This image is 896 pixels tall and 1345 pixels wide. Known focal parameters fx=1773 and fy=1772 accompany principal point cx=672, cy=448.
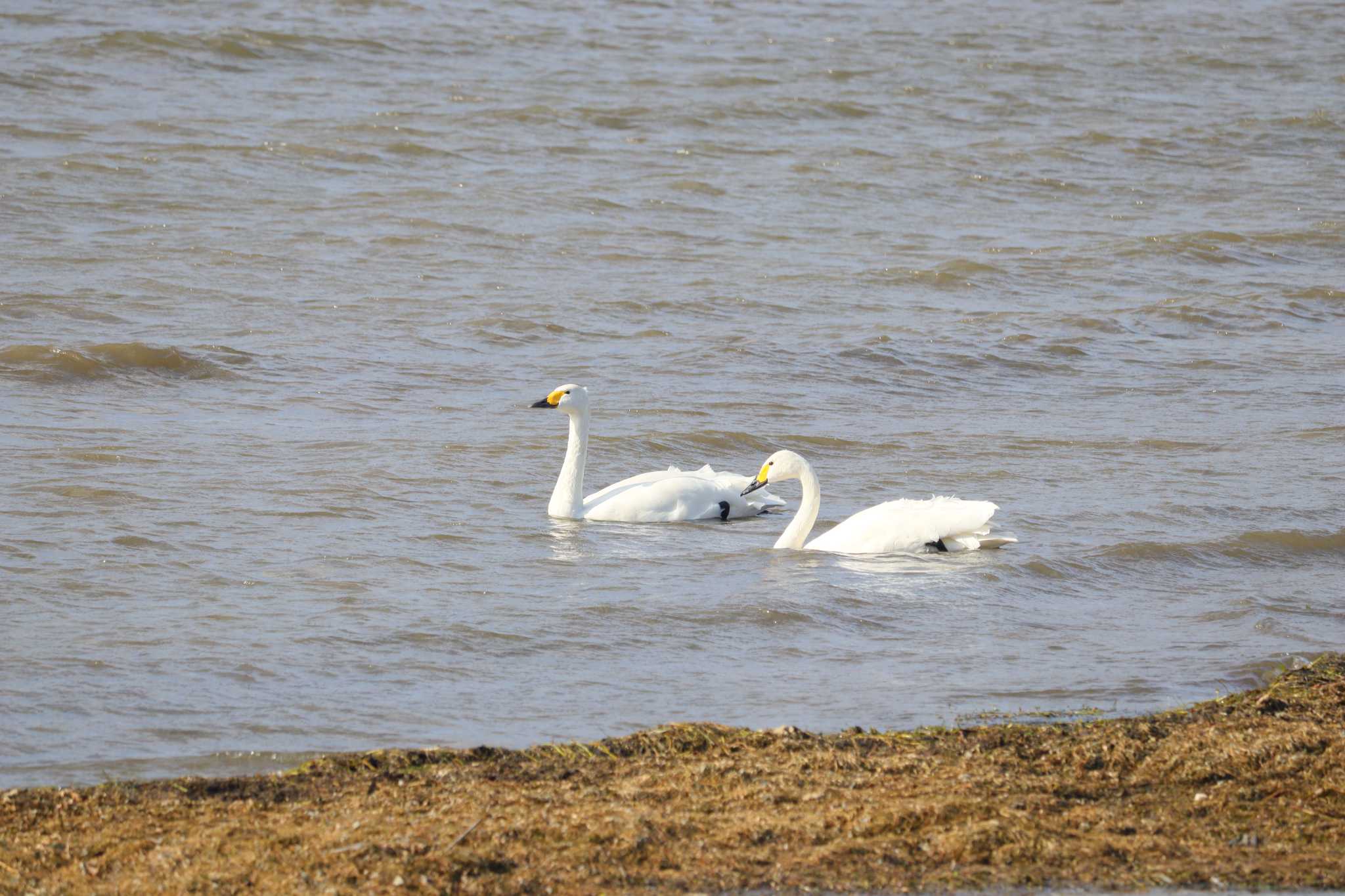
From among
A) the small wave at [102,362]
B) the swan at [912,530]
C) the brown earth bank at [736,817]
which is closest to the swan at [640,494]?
the swan at [912,530]

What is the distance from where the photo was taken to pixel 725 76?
1030 inches

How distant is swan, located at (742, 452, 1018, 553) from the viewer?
8.50 meters

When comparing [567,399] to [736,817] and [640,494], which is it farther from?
[736,817]

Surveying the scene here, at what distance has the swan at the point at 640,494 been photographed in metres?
9.75

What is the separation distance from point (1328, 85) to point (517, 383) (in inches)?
868

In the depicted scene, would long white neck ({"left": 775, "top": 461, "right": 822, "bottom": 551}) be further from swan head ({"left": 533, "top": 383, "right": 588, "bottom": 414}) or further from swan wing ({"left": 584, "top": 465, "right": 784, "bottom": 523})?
swan head ({"left": 533, "top": 383, "right": 588, "bottom": 414})

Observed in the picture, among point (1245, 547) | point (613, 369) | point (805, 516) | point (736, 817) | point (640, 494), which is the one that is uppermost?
point (736, 817)

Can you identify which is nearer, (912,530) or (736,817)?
(736,817)

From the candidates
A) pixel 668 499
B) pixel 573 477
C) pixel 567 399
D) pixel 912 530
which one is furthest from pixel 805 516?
pixel 567 399

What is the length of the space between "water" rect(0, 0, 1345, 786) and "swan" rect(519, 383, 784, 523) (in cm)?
20

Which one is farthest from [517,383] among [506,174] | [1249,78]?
[1249,78]

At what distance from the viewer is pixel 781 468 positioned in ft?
30.5

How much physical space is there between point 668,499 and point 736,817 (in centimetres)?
510

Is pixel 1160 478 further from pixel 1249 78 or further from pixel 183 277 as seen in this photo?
pixel 1249 78
